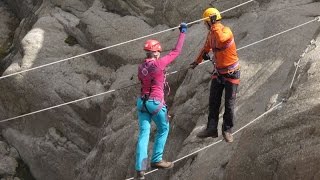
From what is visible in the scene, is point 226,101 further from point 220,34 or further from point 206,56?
point 220,34

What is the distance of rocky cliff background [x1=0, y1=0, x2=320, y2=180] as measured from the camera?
1116 centimetres

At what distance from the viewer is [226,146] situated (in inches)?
518

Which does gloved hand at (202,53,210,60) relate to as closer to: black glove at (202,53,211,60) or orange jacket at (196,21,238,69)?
black glove at (202,53,211,60)

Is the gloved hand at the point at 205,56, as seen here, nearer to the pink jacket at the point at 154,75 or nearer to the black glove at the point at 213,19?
the black glove at the point at 213,19

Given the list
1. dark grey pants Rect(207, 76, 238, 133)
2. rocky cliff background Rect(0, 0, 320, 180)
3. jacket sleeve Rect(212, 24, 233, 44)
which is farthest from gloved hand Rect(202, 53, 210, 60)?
rocky cliff background Rect(0, 0, 320, 180)

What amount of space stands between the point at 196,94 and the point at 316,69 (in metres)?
5.02

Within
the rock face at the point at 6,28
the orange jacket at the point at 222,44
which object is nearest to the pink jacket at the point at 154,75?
the orange jacket at the point at 222,44

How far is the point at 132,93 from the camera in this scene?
65.8 feet

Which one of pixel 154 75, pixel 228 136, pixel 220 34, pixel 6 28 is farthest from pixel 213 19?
pixel 6 28

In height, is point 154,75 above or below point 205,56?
above

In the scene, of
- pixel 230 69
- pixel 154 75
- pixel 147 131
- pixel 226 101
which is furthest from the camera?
pixel 226 101

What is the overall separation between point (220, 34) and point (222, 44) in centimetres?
23

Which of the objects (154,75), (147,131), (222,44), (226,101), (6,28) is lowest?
(6,28)

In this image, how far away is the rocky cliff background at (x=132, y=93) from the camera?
11164mm
